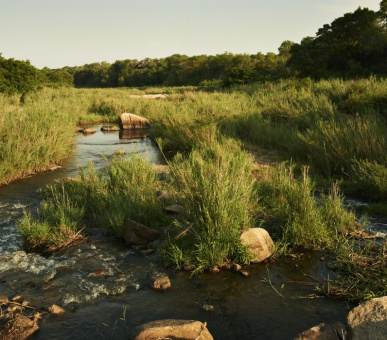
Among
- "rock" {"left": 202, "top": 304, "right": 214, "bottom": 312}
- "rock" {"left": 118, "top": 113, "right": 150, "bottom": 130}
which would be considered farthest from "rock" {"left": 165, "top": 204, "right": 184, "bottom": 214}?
"rock" {"left": 118, "top": 113, "right": 150, "bottom": 130}

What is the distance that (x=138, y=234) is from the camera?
5418 millimetres

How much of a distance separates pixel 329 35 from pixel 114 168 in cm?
2903

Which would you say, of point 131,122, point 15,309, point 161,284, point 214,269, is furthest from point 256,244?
point 131,122

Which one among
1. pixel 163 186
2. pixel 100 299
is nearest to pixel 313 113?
pixel 163 186

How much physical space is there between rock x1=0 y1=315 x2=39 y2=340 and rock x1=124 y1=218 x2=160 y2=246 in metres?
2.04

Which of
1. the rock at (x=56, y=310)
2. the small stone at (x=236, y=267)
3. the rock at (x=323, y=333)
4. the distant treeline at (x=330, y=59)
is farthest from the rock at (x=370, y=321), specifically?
the distant treeline at (x=330, y=59)

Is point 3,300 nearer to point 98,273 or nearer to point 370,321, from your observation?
point 98,273

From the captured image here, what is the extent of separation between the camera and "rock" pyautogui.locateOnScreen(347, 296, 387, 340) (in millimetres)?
2719

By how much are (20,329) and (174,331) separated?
155 centimetres

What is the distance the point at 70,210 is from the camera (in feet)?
19.1

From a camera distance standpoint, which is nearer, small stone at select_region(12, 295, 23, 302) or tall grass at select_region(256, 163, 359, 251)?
small stone at select_region(12, 295, 23, 302)

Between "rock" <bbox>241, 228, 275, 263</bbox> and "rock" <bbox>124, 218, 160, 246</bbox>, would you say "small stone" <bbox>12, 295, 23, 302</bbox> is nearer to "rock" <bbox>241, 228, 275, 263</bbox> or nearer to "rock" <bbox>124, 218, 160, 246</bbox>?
"rock" <bbox>124, 218, 160, 246</bbox>

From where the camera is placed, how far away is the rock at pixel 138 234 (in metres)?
5.38

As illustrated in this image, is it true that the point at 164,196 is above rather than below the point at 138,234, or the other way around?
above
